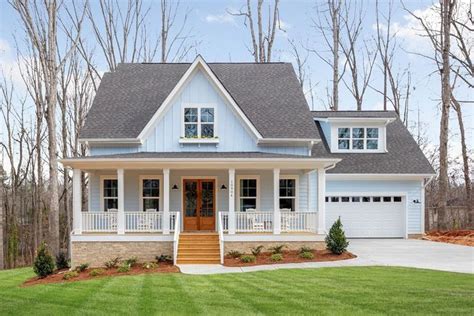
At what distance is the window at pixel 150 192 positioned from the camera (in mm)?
20281

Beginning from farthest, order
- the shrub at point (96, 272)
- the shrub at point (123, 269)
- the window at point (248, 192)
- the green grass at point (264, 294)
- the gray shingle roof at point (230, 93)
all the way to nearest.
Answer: the gray shingle roof at point (230, 93) < the window at point (248, 192) < the shrub at point (123, 269) < the shrub at point (96, 272) < the green grass at point (264, 294)

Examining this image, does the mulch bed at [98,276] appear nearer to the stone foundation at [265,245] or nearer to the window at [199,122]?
the stone foundation at [265,245]

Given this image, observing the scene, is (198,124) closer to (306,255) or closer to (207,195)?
(207,195)

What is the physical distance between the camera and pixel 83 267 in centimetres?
1631

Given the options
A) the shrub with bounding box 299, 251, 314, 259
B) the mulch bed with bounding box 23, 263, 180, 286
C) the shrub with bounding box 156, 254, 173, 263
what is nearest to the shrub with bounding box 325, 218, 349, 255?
the shrub with bounding box 299, 251, 314, 259

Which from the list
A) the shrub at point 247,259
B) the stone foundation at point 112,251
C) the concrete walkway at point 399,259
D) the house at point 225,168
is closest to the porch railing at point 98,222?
the house at point 225,168

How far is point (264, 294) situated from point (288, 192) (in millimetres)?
10684

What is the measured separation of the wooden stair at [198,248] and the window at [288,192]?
368cm

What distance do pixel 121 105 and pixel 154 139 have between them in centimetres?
323

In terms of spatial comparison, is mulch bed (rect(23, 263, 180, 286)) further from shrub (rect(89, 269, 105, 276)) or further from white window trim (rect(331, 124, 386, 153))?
white window trim (rect(331, 124, 386, 153))

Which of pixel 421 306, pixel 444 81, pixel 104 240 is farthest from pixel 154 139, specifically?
pixel 444 81

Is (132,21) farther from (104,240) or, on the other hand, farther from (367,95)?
(104,240)

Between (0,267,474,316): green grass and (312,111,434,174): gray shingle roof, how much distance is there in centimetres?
1015

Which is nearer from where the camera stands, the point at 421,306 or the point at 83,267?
the point at 421,306
